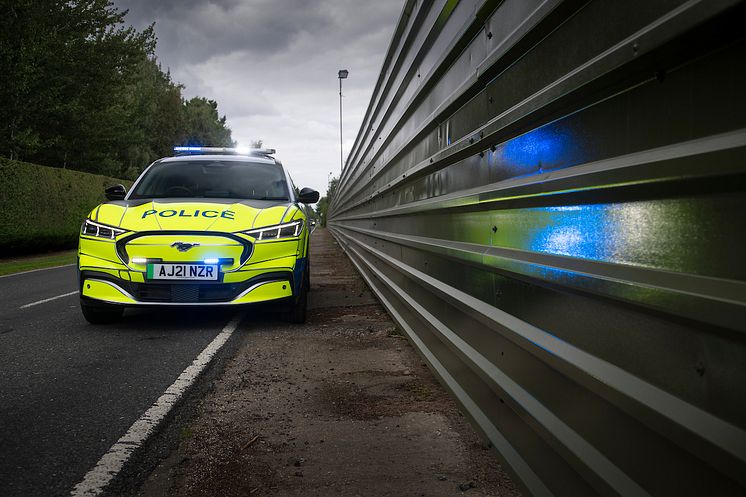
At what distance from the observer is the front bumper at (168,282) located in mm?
4445

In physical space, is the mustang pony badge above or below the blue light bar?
below

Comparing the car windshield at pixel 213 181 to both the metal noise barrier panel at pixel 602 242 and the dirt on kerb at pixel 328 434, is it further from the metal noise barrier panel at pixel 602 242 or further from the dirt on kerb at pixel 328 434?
the metal noise barrier panel at pixel 602 242

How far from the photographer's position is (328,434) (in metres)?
2.50

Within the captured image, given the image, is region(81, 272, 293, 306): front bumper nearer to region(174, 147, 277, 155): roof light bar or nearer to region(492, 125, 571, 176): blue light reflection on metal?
region(174, 147, 277, 155): roof light bar

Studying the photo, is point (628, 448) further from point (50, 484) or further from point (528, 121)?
point (50, 484)

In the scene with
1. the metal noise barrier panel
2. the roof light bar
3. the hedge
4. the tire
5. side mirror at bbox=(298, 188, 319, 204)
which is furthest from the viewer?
the hedge

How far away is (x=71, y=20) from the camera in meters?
23.9

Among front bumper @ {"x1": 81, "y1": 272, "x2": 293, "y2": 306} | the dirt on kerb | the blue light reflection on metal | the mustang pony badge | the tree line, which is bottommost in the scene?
the dirt on kerb

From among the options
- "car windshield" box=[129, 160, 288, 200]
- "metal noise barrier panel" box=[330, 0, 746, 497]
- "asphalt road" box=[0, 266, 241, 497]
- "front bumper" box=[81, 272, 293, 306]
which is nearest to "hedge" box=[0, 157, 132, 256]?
"asphalt road" box=[0, 266, 241, 497]

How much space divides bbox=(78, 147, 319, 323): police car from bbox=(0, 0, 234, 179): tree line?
62.1 ft

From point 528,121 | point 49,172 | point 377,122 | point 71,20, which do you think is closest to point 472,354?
point 528,121

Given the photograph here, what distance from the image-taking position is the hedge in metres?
14.5

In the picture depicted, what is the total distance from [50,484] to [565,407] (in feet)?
6.17

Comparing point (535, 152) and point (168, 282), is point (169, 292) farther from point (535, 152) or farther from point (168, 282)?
point (535, 152)
